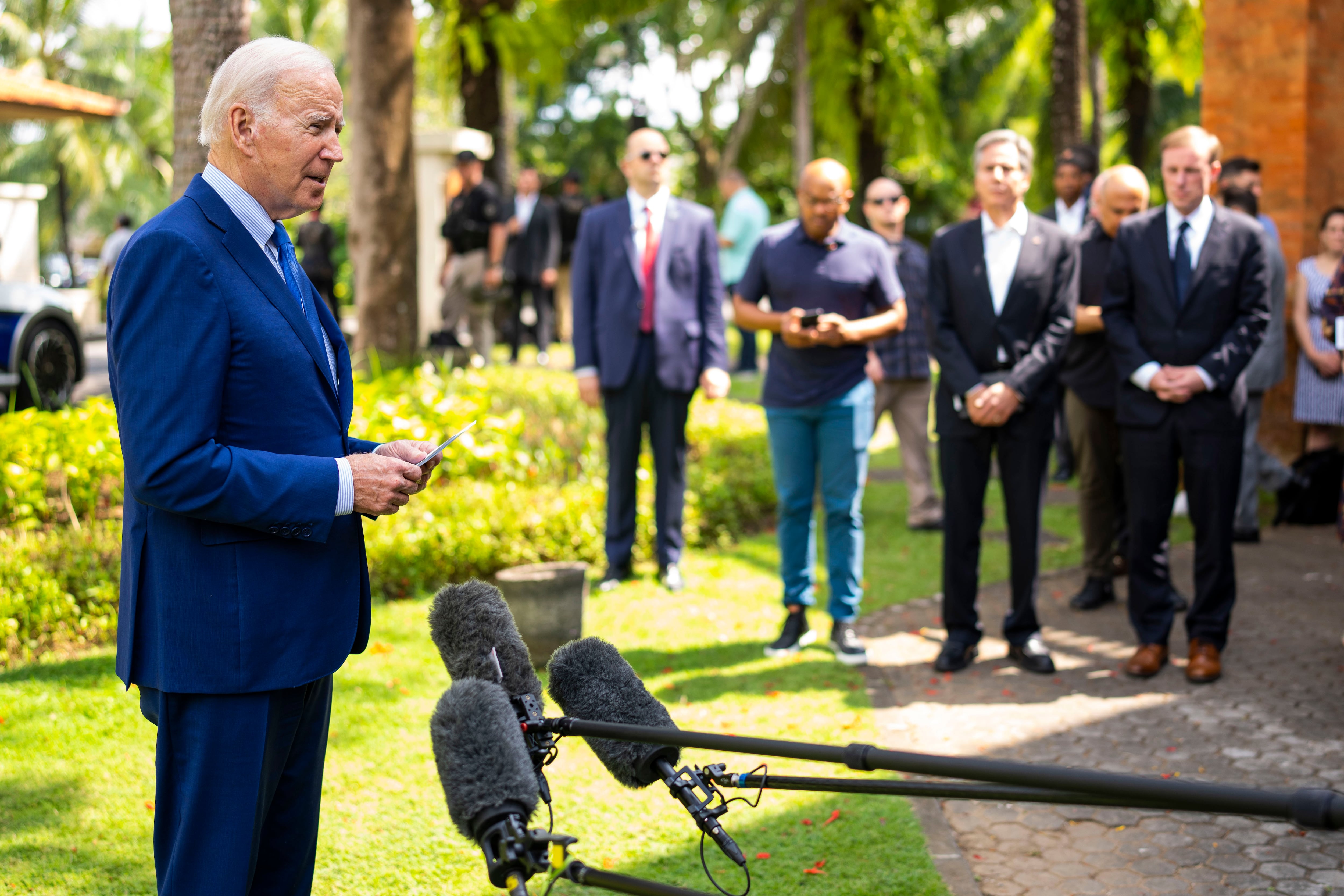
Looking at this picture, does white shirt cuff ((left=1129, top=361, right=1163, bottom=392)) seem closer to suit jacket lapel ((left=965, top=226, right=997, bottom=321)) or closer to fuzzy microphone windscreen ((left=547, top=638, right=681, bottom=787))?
suit jacket lapel ((left=965, top=226, right=997, bottom=321))

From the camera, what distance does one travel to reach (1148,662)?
586 centimetres

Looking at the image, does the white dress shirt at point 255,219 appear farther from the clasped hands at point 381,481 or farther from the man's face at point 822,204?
the man's face at point 822,204

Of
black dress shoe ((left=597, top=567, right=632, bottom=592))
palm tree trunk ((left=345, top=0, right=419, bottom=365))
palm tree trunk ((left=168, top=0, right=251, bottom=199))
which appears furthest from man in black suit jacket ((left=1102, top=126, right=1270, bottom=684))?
palm tree trunk ((left=345, top=0, right=419, bottom=365))

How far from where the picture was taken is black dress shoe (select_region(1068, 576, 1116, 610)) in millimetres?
7160

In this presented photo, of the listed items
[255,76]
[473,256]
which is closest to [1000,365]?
[255,76]

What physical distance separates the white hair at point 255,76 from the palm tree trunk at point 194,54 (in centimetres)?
443

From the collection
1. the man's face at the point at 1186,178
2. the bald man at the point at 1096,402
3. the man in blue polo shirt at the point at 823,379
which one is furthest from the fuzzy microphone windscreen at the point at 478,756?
the bald man at the point at 1096,402

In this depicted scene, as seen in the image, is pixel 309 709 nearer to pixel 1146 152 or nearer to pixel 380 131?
pixel 380 131

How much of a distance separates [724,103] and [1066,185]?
27.6 m

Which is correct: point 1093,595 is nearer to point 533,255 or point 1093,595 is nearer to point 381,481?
point 381,481

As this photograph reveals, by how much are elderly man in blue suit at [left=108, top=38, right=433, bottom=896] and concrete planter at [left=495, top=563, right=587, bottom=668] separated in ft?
10.6

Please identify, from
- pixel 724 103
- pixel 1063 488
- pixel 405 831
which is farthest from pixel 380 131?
pixel 724 103

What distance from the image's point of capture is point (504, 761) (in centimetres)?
221

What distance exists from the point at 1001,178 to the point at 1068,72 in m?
9.93
